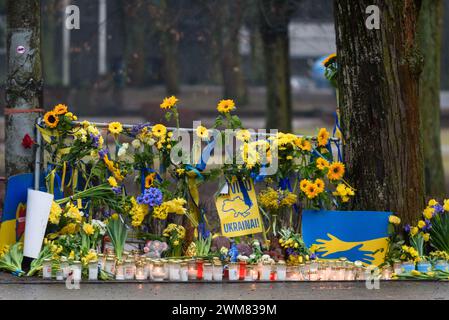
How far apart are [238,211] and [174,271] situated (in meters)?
0.86

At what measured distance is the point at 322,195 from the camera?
855 cm

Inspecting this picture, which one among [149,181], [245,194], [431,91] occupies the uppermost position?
[431,91]

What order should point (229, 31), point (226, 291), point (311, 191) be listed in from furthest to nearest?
point (229, 31)
point (311, 191)
point (226, 291)

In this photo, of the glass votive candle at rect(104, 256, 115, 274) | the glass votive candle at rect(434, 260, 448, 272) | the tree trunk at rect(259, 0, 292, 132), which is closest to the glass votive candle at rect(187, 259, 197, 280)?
the glass votive candle at rect(104, 256, 115, 274)

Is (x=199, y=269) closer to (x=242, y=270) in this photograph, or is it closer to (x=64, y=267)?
(x=242, y=270)

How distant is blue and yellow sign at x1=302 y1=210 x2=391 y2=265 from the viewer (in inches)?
335

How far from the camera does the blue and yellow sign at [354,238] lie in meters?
8.51

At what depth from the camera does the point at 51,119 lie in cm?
844

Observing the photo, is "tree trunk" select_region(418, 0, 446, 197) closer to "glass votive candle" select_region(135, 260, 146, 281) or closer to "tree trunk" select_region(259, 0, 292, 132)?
"tree trunk" select_region(259, 0, 292, 132)

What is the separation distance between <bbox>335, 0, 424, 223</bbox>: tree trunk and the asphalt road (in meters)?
0.85

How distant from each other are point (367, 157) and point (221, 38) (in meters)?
13.3

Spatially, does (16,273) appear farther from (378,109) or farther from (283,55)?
(283,55)

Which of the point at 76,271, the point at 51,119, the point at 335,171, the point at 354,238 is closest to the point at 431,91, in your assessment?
the point at 335,171

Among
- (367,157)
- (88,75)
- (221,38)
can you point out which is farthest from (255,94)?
(367,157)
